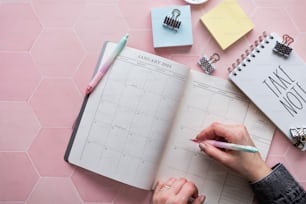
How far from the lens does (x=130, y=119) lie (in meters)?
0.76

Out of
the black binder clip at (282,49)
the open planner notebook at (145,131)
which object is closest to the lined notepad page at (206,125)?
the open planner notebook at (145,131)

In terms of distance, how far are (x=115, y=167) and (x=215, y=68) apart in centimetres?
28

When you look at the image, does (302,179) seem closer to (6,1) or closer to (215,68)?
(215,68)

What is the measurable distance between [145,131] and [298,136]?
308 millimetres

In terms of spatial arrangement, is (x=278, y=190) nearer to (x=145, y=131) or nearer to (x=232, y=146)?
(x=232, y=146)

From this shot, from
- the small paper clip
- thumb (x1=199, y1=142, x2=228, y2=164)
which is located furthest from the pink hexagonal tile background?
thumb (x1=199, y1=142, x2=228, y2=164)

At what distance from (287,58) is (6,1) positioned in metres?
0.58

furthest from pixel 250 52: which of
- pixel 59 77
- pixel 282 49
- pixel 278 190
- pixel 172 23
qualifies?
pixel 59 77

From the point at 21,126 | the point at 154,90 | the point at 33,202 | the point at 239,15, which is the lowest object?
the point at 33,202

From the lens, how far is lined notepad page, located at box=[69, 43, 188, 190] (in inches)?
29.9

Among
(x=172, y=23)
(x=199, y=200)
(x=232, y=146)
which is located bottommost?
(x=199, y=200)

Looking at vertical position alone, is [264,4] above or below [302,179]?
above

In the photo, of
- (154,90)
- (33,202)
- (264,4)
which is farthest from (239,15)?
(33,202)

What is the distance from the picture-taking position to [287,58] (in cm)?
78
